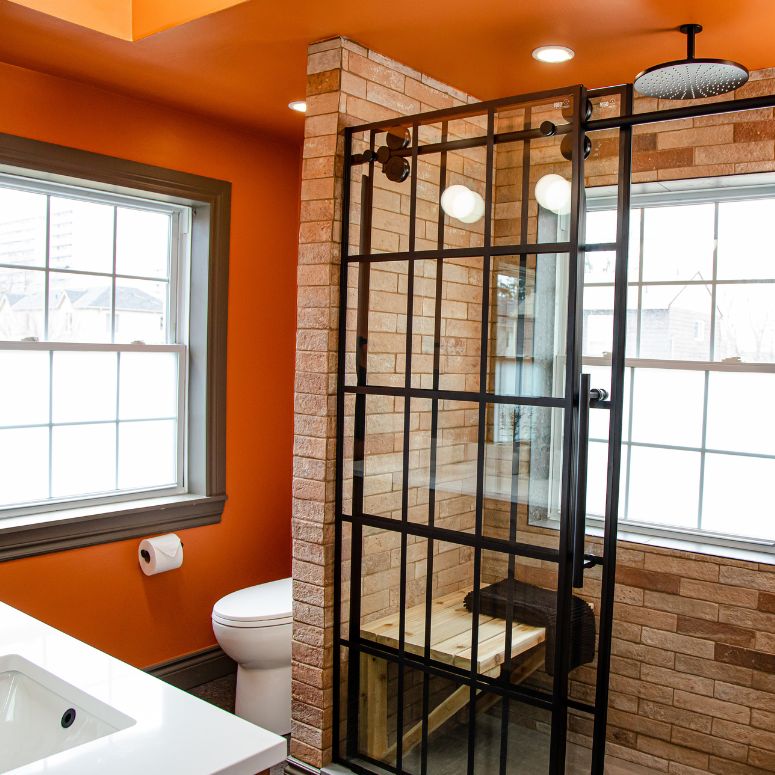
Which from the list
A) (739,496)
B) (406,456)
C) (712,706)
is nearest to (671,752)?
(712,706)

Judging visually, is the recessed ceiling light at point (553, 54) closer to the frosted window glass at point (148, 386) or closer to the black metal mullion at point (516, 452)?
Answer: the black metal mullion at point (516, 452)

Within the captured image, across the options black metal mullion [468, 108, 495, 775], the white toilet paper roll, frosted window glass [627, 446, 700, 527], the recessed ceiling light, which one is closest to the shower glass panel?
black metal mullion [468, 108, 495, 775]

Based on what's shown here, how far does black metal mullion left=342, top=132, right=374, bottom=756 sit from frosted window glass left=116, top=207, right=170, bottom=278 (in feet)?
4.21

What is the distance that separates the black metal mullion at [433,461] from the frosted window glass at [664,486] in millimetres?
1003

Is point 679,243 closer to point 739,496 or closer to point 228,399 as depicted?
point 739,496

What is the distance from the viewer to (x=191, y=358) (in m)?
3.61

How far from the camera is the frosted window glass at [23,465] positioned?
10.00 ft

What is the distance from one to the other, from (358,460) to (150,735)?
130 centimetres

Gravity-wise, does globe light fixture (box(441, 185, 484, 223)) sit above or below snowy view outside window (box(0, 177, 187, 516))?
above

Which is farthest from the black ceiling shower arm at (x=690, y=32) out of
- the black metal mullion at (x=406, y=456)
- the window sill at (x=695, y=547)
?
the window sill at (x=695, y=547)

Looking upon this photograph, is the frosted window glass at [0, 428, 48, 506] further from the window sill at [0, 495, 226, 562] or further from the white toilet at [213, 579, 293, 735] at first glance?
the white toilet at [213, 579, 293, 735]

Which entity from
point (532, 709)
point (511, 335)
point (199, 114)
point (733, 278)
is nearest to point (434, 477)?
point (511, 335)

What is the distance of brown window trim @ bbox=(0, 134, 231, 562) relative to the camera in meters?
3.06

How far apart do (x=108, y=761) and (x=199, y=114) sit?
9.26 ft
